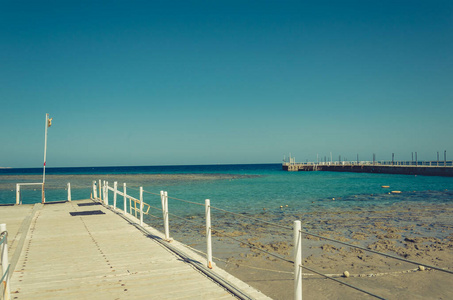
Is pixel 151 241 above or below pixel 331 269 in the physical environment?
above

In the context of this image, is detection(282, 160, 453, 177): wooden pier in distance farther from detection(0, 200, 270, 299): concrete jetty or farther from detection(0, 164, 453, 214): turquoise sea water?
detection(0, 200, 270, 299): concrete jetty

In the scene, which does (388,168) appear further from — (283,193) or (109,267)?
(109,267)

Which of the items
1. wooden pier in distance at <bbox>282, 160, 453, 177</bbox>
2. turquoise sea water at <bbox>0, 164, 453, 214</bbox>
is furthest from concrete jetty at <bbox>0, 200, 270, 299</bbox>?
wooden pier in distance at <bbox>282, 160, 453, 177</bbox>

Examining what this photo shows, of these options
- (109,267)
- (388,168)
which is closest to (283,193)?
(109,267)

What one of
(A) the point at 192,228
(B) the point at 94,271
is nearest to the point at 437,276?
(B) the point at 94,271

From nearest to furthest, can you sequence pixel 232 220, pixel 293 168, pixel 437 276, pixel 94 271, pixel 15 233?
pixel 94 271 < pixel 437 276 < pixel 15 233 < pixel 232 220 < pixel 293 168

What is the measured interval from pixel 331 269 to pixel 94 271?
587 centimetres

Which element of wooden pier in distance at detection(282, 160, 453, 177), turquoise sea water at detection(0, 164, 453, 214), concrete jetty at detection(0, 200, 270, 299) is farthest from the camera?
wooden pier in distance at detection(282, 160, 453, 177)

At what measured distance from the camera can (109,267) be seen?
22.8 ft

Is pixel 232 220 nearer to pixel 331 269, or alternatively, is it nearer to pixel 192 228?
pixel 192 228

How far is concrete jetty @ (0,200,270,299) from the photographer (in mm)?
5484

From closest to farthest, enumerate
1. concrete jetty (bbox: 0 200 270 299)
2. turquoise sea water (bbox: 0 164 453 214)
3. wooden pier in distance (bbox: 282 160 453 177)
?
concrete jetty (bbox: 0 200 270 299) < turquoise sea water (bbox: 0 164 453 214) < wooden pier in distance (bbox: 282 160 453 177)

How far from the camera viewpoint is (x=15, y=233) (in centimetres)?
1077

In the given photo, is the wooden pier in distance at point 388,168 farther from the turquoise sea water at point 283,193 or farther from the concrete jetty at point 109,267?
the concrete jetty at point 109,267
